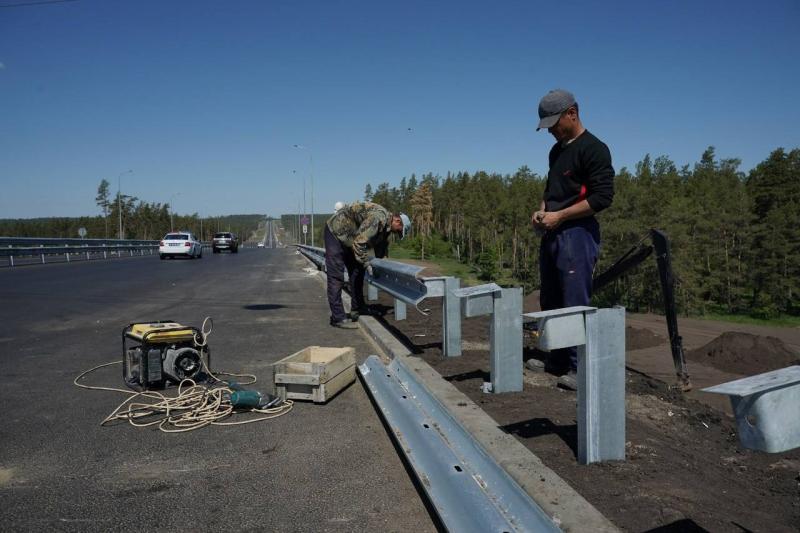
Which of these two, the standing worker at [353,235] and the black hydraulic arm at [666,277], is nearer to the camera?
the black hydraulic arm at [666,277]

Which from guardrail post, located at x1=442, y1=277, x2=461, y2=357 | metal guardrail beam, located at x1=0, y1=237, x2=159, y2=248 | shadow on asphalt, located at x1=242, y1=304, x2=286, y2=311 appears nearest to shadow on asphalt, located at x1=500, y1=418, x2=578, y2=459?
guardrail post, located at x1=442, y1=277, x2=461, y2=357

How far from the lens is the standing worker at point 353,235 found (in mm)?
8359

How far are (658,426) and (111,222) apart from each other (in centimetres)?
13185

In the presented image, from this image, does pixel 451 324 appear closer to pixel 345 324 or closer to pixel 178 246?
pixel 345 324

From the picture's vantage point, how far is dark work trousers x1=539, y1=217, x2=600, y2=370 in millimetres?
4629

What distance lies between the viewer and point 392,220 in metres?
8.52

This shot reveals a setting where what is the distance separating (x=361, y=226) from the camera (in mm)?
8398

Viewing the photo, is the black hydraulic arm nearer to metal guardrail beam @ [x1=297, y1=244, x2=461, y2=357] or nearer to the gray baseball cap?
the gray baseball cap

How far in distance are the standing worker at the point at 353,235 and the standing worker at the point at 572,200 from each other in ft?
12.2

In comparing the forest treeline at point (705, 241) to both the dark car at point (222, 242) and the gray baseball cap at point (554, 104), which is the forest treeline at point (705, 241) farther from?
the gray baseball cap at point (554, 104)

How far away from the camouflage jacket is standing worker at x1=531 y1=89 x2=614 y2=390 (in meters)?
3.73

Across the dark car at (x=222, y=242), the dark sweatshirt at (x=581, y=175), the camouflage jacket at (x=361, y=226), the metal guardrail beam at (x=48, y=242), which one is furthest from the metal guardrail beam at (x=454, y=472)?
the dark car at (x=222, y=242)

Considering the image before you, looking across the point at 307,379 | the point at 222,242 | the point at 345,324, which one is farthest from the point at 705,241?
the point at 307,379

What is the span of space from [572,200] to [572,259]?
487mm
